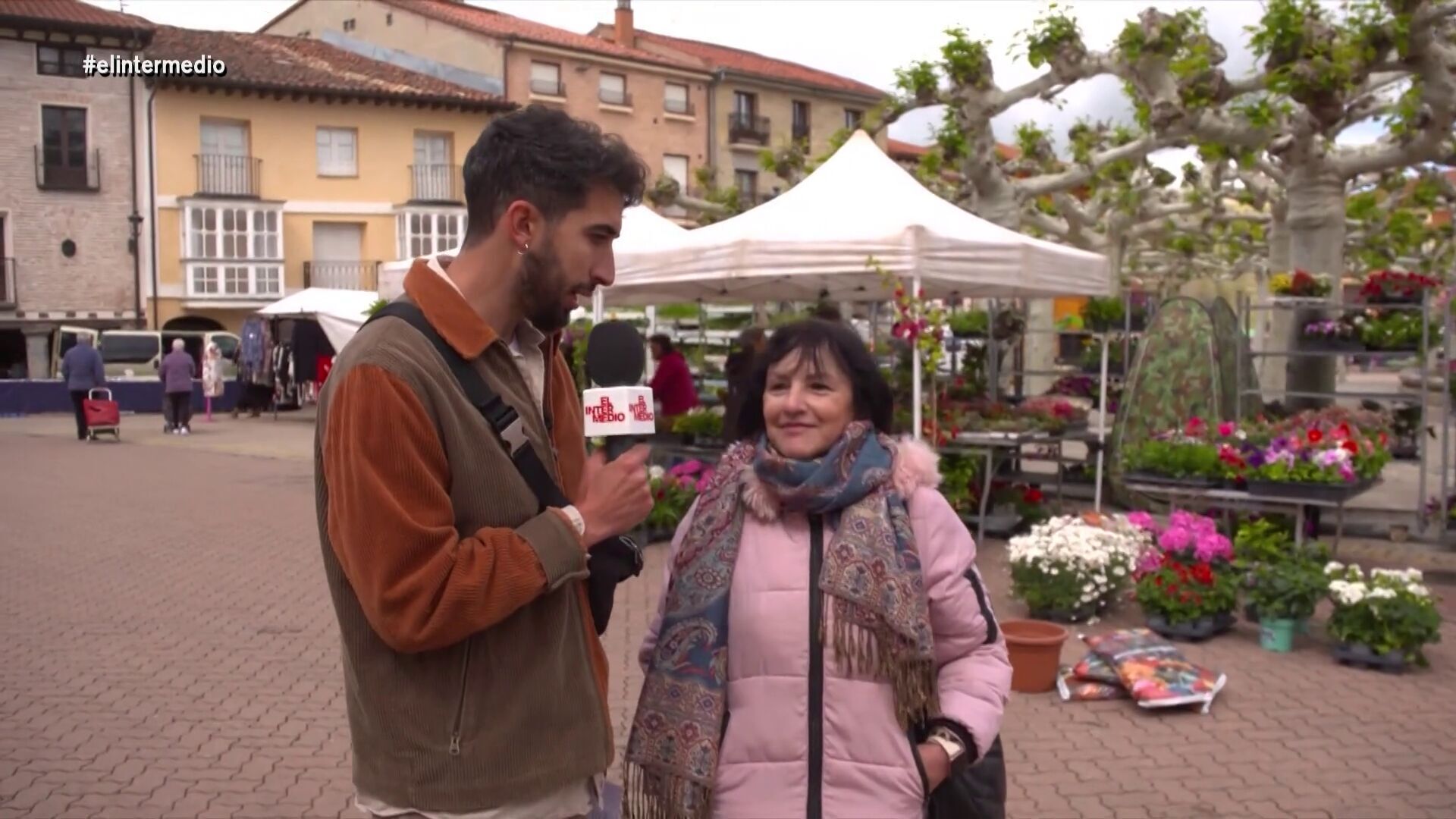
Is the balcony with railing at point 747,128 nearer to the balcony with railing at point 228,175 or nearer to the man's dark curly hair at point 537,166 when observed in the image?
the balcony with railing at point 228,175

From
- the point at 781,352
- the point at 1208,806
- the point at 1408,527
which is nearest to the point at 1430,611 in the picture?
the point at 1208,806

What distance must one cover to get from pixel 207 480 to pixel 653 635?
50.0ft

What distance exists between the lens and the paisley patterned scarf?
7.98ft

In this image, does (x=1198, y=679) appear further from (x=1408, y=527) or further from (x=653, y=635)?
(x=1408, y=527)

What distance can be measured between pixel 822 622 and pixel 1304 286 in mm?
9791

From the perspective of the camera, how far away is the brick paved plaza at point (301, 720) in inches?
202

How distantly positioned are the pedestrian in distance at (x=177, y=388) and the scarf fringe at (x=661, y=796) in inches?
920

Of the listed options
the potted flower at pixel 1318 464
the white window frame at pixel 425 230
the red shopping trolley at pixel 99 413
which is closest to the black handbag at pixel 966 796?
the potted flower at pixel 1318 464

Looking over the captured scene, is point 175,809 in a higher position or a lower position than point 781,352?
lower

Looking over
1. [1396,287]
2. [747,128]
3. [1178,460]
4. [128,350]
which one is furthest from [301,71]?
[1178,460]

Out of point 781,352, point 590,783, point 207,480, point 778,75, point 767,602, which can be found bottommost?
point 207,480

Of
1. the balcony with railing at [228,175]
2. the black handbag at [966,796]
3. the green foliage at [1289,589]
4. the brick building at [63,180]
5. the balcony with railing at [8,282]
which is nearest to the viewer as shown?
the black handbag at [966,796]

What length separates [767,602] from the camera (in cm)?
250
